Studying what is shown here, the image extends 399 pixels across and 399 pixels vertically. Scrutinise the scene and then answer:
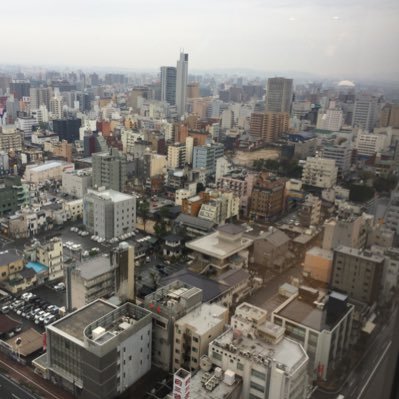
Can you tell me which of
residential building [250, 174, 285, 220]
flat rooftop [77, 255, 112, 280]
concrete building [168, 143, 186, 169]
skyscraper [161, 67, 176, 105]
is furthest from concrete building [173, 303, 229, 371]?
skyscraper [161, 67, 176, 105]

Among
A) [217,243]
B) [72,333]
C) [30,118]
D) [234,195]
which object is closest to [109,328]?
[72,333]

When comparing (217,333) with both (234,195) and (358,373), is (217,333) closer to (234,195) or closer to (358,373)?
(358,373)

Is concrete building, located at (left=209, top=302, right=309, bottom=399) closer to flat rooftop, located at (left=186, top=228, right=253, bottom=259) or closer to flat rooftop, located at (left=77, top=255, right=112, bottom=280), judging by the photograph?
flat rooftop, located at (left=77, top=255, right=112, bottom=280)

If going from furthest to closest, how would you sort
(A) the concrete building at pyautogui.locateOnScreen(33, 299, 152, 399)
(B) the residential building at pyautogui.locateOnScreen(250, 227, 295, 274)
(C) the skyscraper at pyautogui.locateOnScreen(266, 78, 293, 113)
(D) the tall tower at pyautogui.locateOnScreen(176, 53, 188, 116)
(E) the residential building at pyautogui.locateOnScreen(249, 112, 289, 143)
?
(D) the tall tower at pyautogui.locateOnScreen(176, 53, 188, 116), (E) the residential building at pyautogui.locateOnScreen(249, 112, 289, 143), (C) the skyscraper at pyautogui.locateOnScreen(266, 78, 293, 113), (B) the residential building at pyautogui.locateOnScreen(250, 227, 295, 274), (A) the concrete building at pyautogui.locateOnScreen(33, 299, 152, 399)

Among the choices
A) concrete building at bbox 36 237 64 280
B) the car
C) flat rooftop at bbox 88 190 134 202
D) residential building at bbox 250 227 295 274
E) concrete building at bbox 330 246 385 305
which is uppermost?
concrete building at bbox 330 246 385 305

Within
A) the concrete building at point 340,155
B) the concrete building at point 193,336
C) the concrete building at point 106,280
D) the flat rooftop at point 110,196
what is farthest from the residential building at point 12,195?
the concrete building at point 340,155

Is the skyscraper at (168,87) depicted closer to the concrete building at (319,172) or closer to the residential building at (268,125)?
the residential building at (268,125)
